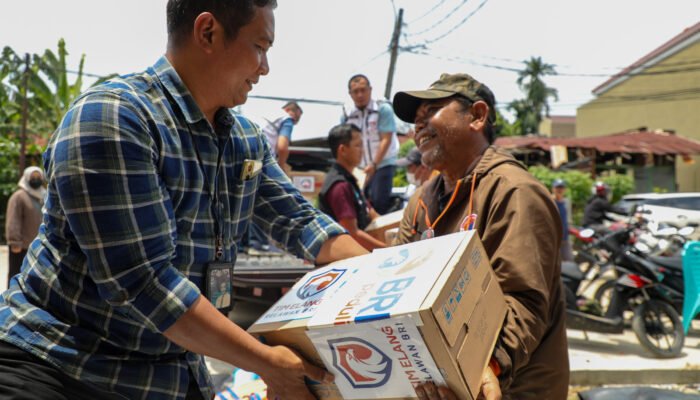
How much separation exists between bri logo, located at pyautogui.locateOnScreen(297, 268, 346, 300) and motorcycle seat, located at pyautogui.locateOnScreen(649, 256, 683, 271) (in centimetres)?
624

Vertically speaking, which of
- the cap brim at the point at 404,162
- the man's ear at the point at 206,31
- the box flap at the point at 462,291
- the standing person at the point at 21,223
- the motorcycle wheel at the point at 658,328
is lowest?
the motorcycle wheel at the point at 658,328

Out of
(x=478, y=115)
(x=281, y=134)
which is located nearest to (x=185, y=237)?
(x=478, y=115)

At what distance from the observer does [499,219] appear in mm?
1997

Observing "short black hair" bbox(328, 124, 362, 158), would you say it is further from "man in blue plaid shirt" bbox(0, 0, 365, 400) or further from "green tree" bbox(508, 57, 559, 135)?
"green tree" bbox(508, 57, 559, 135)

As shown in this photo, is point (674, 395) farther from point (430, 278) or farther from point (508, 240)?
point (430, 278)

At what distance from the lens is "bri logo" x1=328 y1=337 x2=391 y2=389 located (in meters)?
1.51

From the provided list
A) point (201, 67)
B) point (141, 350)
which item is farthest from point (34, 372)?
point (201, 67)

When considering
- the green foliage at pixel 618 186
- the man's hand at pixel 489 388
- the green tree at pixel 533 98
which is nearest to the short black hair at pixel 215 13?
the man's hand at pixel 489 388

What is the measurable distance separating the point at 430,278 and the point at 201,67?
0.84m

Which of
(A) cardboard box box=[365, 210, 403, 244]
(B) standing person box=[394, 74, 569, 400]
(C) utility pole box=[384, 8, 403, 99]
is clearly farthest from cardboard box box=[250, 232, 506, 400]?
(C) utility pole box=[384, 8, 403, 99]

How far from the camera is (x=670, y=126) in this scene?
35375 millimetres

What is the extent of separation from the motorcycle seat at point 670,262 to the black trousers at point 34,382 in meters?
6.77

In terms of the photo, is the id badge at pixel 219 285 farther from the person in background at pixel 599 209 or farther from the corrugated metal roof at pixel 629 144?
the corrugated metal roof at pixel 629 144

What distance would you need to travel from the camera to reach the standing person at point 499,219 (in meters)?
1.88
